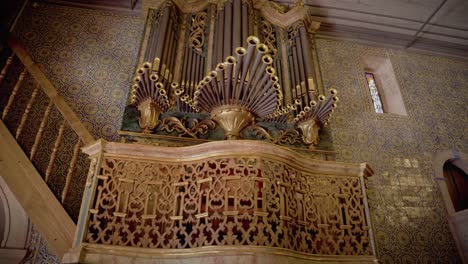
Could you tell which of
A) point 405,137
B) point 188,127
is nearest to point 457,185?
point 405,137

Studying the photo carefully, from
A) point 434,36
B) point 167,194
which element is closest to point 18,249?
point 167,194

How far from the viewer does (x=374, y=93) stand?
5.49 metres

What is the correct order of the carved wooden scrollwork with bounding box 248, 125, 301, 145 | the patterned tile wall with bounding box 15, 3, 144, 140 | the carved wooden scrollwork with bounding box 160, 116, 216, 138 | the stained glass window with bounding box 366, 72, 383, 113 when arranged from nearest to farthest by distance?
the carved wooden scrollwork with bounding box 160, 116, 216, 138 < the carved wooden scrollwork with bounding box 248, 125, 301, 145 < the patterned tile wall with bounding box 15, 3, 144, 140 < the stained glass window with bounding box 366, 72, 383, 113

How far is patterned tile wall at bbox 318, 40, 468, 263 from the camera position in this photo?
412cm

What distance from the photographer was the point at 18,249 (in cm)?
357

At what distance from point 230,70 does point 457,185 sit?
13.4 feet

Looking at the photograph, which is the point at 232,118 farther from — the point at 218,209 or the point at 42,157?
the point at 42,157

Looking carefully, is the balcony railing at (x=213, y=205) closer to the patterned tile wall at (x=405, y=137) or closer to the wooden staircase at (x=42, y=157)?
the wooden staircase at (x=42, y=157)

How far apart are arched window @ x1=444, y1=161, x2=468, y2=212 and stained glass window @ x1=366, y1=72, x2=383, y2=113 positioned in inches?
52.3

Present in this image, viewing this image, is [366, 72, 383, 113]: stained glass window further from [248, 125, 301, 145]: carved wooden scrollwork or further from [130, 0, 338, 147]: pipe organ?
[248, 125, 301, 145]: carved wooden scrollwork

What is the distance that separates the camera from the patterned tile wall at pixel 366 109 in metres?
4.15

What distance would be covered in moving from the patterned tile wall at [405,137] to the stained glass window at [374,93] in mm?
356

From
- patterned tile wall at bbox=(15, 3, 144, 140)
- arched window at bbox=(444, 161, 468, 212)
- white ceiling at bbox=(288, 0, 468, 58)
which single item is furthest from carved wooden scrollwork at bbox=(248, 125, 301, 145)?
arched window at bbox=(444, 161, 468, 212)

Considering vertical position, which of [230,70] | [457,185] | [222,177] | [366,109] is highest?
[366,109]
